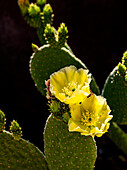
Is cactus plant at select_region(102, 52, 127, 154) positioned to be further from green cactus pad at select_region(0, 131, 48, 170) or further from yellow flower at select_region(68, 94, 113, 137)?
green cactus pad at select_region(0, 131, 48, 170)

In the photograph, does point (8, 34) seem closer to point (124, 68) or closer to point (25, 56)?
point (25, 56)

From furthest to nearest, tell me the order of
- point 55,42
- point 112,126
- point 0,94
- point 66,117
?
point 0,94 < point 112,126 < point 55,42 < point 66,117

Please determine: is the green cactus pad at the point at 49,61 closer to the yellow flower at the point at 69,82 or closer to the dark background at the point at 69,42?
the yellow flower at the point at 69,82

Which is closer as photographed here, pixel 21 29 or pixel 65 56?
pixel 65 56

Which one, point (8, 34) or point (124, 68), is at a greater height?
point (8, 34)

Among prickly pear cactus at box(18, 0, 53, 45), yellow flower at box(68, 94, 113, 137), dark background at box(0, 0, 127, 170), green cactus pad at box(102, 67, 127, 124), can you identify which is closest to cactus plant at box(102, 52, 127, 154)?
green cactus pad at box(102, 67, 127, 124)

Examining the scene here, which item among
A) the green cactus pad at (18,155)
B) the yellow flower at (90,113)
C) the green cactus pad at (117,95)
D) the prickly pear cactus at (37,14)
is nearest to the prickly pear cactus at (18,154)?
the green cactus pad at (18,155)

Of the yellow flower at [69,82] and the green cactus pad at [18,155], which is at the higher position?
the yellow flower at [69,82]

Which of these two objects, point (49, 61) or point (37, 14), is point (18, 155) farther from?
point (37, 14)

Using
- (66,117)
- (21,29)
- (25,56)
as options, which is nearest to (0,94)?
(25,56)
